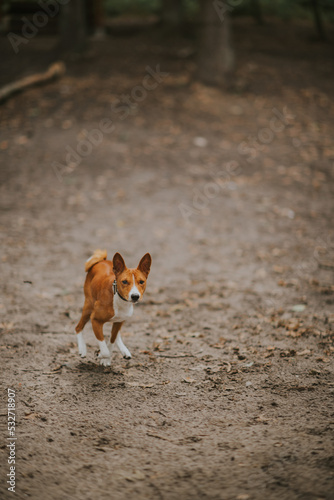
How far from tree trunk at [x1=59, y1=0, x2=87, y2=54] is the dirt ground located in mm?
636

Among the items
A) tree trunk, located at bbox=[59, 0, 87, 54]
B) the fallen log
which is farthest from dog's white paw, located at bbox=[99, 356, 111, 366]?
tree trunk, located at bbox=[59, 0, 87, 54]

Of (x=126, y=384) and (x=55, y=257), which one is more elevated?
(x=126, y=384)

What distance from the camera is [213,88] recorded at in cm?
1366

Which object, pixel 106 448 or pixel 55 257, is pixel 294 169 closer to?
pixel 55 257

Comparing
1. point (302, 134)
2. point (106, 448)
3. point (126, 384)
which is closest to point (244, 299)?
point (126, 384)

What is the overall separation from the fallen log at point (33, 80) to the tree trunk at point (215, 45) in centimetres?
424

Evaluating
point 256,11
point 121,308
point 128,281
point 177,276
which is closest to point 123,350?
point 121,308

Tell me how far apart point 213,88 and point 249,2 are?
37.2 ft

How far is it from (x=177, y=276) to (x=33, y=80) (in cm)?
900

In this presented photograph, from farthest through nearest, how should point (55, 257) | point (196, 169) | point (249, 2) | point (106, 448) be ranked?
point (249, 2), point (196, 169), point (55, 257), point (106, 448)

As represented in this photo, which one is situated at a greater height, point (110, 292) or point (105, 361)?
point (110, 292)

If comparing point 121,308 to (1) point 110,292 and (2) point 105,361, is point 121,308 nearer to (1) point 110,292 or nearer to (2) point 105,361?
(1) point 110,292

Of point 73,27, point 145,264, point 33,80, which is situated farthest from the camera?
point 73,27

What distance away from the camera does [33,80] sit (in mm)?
13359
